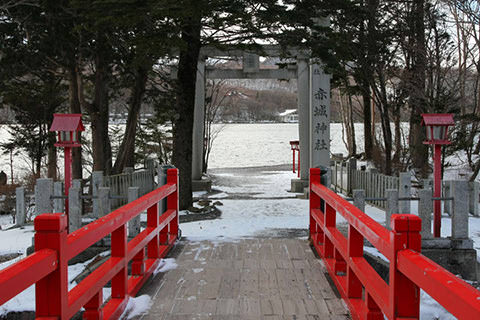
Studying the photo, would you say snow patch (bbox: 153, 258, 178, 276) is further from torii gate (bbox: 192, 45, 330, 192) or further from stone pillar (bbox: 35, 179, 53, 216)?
torii gate (bbox: 192, 45, 330, 192)

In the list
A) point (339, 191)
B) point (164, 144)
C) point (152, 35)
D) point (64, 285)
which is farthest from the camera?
point (164, 144)

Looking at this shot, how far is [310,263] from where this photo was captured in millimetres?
5586

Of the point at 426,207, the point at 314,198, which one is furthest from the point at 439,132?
the point at 314,198

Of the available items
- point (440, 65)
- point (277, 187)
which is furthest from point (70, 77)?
point (440, 65)

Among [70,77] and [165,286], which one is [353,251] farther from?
[70,77]

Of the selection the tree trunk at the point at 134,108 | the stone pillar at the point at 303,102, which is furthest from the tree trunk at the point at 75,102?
the stone pillar at the point at 303,102

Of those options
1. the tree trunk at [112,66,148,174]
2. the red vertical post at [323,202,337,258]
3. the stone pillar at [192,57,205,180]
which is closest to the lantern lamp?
the red vertical post at [323,202,337,258]

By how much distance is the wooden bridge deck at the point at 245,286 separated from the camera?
399cm

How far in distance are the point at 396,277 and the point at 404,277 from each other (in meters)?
0.04

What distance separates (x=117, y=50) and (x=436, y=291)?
1175cm

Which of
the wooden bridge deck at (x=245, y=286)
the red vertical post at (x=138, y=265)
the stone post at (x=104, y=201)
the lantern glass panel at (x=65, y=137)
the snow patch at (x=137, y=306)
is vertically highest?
the lantern glass panel at (x=65, y=137)

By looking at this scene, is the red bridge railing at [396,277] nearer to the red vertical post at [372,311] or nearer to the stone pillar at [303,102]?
the red vertical post at [372,311]

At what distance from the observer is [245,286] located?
4727 mm

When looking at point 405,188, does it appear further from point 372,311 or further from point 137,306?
point 137,306
